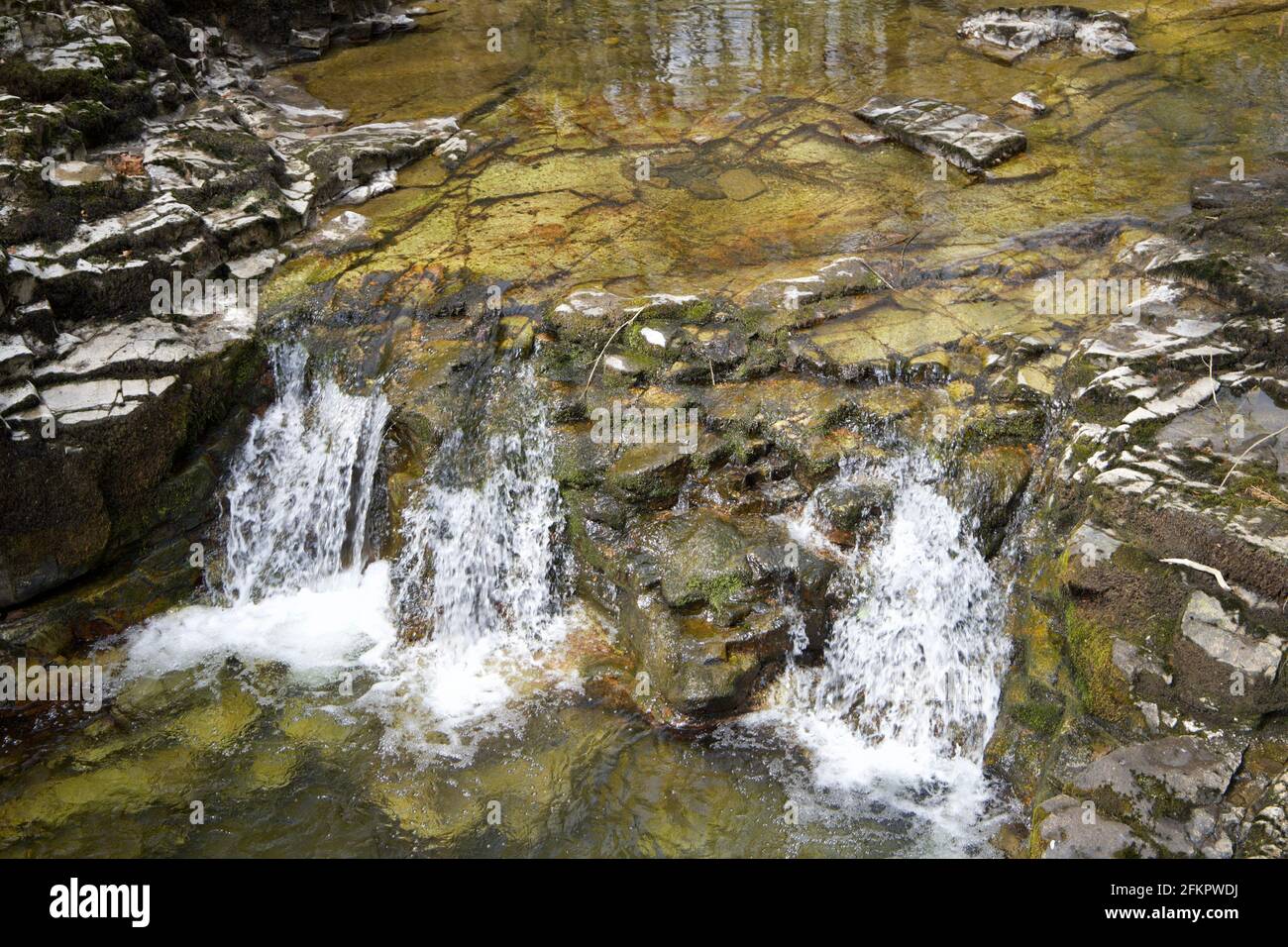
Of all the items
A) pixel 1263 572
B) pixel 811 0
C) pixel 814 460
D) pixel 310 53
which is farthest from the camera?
pixel 811 0

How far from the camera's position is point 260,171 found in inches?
294

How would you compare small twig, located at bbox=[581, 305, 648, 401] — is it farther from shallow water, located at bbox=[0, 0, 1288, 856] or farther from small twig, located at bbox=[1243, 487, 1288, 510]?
small twig, located at bbox=[1243, 487, 1288, 510]

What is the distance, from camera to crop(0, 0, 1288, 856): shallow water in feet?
16.4

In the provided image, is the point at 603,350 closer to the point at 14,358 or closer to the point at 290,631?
the point at 290,631

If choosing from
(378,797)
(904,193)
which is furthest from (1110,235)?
(378,797)

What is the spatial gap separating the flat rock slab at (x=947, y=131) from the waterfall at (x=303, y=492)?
15.3 ft

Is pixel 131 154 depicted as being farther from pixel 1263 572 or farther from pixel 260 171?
pixel 1263 572

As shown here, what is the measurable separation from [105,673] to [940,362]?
5.16m

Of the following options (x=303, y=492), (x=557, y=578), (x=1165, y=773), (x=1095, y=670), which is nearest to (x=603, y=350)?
(x=557, y=578)

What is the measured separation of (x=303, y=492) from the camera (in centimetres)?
652

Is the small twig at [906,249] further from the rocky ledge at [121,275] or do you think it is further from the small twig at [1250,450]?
the rocky ledge at [121,275]

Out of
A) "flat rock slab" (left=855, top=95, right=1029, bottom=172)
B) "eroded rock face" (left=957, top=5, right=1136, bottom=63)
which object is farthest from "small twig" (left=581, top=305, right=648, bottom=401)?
"eroded rock face" (left=957, top=5, right=1136, bottom=63)

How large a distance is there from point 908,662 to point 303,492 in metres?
3.89

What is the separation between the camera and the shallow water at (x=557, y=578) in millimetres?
4988
